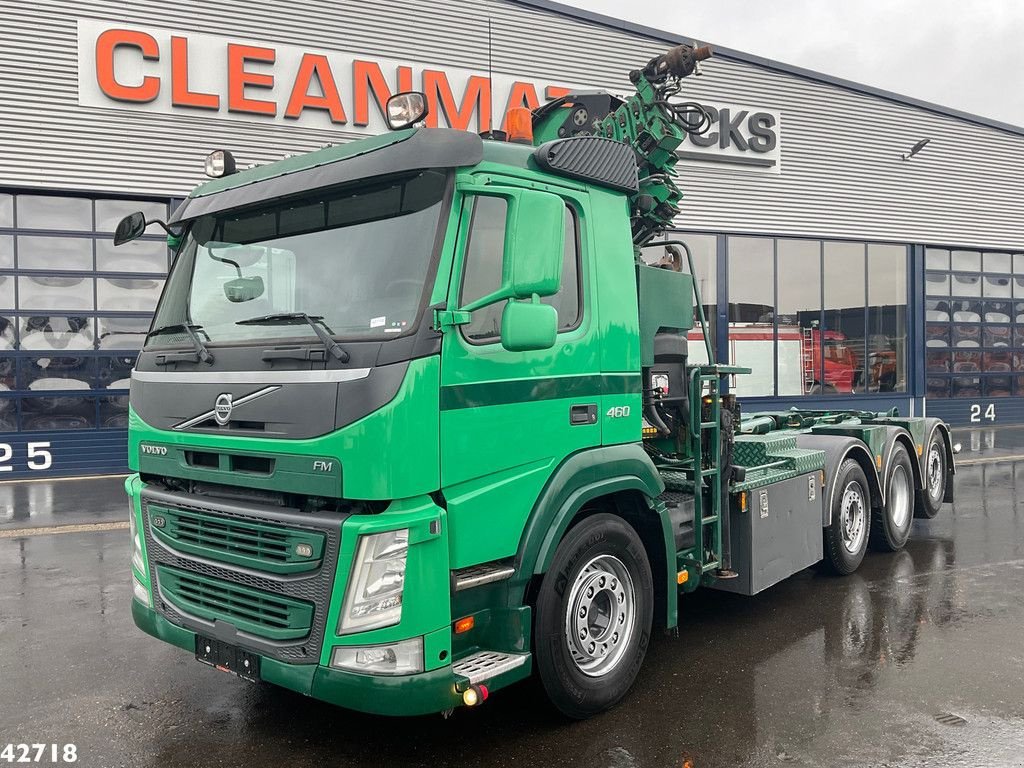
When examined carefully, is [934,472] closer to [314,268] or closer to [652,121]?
[652,121]

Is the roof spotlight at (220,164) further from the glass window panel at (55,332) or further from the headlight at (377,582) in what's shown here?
the glass window panel at (55,332)

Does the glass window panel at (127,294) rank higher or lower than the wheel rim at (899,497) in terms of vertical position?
higher

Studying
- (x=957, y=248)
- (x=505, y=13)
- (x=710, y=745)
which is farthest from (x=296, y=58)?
(x=957, y=248)

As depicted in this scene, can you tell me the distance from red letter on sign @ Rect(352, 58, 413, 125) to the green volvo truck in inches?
431

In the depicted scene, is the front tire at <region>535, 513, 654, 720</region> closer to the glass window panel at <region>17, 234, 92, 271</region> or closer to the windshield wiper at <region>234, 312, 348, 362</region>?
the windshield wiper at <region>234, 312, 348, 362</region>

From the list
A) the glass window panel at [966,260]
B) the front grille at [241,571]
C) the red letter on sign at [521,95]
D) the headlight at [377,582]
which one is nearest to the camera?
the headlight at [377,582]

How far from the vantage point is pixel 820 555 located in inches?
252

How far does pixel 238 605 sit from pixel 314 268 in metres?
1.56

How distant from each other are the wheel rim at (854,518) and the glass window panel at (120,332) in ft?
38.0

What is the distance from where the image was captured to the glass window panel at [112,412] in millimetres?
13961

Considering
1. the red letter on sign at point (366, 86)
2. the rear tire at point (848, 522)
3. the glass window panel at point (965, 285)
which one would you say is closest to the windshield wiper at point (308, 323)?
the rear tire at point (848, 522)

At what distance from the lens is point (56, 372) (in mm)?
13758

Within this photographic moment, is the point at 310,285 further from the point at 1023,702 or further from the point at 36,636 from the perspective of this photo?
the point at 1023,702

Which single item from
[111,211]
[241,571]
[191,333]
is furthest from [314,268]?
[111,211]
